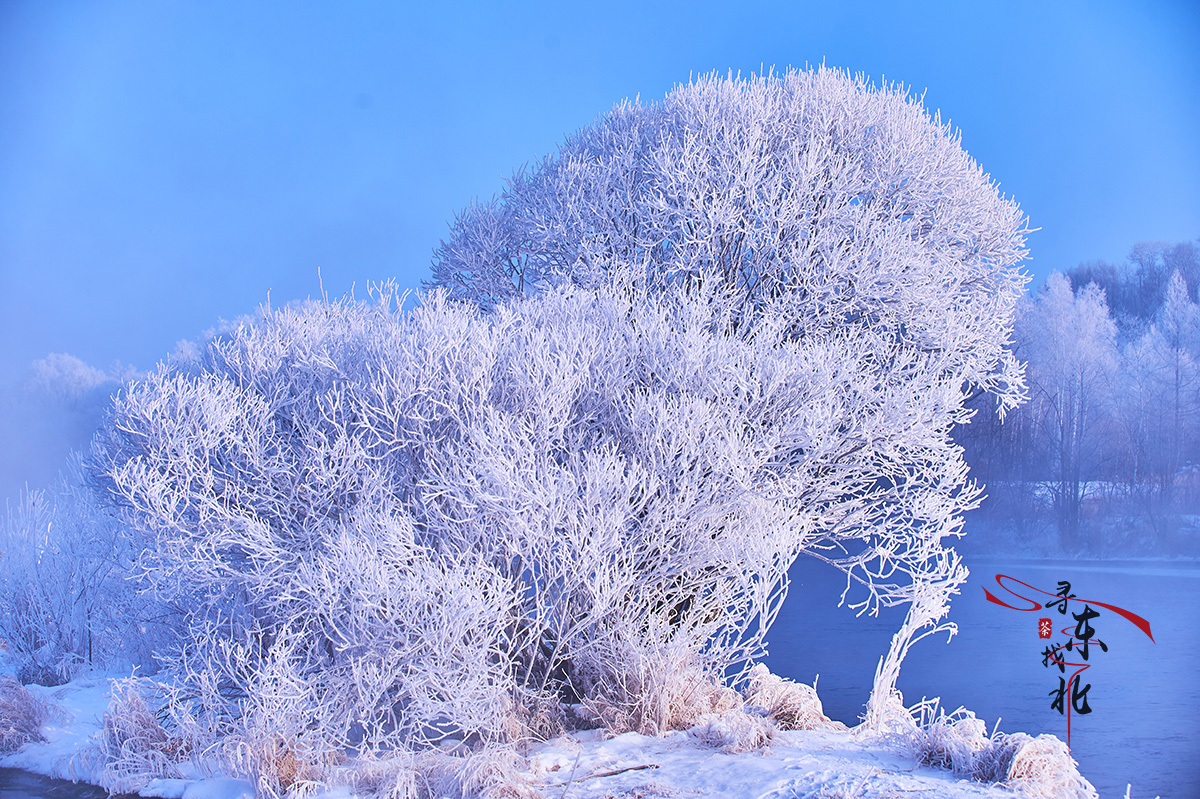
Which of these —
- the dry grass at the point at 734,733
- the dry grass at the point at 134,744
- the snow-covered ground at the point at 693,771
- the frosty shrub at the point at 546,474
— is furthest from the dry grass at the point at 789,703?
the dry grass at the point at 134,744

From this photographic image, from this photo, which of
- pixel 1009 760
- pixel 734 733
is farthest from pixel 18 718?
pixel 1009 760

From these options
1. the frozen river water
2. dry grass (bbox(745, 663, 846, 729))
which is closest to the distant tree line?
the frozen river water

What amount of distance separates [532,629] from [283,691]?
2.20 m

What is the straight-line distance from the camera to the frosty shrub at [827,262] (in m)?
8.95

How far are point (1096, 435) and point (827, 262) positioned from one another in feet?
82.3

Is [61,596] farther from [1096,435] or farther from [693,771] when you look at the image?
[1096,435]

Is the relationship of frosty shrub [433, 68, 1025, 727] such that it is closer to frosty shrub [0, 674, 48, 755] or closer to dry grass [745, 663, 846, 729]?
dry grass [745, 663, 846, 729]

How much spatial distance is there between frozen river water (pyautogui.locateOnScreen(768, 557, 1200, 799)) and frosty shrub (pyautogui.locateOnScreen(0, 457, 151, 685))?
10.5m

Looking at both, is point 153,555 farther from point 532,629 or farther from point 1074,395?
Result: point 1074,395

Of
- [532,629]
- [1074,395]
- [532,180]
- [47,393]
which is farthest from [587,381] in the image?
[47,393]

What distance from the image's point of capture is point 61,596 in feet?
37.1

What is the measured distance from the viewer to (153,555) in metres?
6.93

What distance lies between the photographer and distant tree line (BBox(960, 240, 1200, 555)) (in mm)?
Answer: 28047

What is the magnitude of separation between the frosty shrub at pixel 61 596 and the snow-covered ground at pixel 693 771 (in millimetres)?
3195
